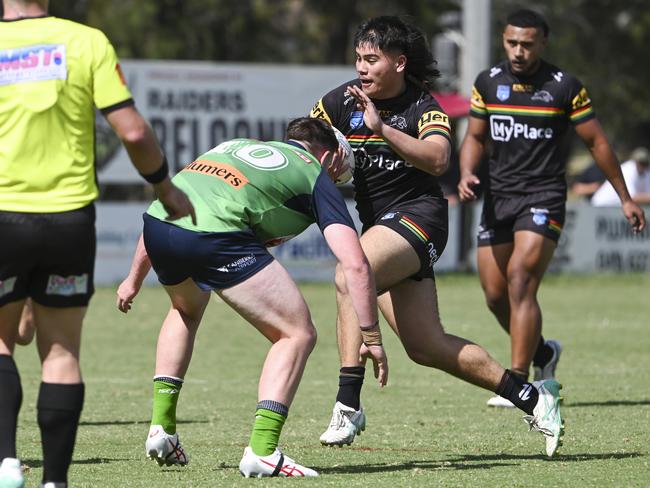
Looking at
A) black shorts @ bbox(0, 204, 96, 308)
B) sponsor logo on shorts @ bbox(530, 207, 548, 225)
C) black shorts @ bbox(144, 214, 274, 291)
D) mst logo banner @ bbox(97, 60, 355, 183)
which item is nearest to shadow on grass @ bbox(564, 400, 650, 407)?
sponsor logo on shorts @ bbox(530, 207, 548, 225)

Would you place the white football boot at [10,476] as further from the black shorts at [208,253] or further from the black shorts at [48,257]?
the black shorts at [208,253]

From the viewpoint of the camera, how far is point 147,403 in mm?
8906

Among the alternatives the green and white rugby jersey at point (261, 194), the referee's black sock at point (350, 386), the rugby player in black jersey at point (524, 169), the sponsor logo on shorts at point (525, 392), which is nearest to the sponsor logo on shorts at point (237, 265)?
the green and white rugby jersey at point (261, 194)

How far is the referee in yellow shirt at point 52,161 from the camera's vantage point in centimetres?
484

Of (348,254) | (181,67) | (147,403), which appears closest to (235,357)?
(147,403)

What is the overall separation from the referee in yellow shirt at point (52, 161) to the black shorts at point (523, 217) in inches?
166

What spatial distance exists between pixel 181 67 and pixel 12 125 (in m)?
14.9

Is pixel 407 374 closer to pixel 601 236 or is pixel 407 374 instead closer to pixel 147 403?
pixel 147 403

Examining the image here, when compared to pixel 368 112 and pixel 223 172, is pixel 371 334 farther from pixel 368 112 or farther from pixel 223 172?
pixel 368 112

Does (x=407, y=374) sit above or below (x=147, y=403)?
below

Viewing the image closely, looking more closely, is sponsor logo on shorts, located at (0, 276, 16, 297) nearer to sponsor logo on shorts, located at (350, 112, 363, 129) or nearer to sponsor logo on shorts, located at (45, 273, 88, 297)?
sponsor logo on shorts, located at (45, 273, 88, 297)

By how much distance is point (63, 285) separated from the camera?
4.96 metres

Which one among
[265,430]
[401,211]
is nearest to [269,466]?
[265,430]

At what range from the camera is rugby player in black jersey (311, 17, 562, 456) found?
6.61 meters
